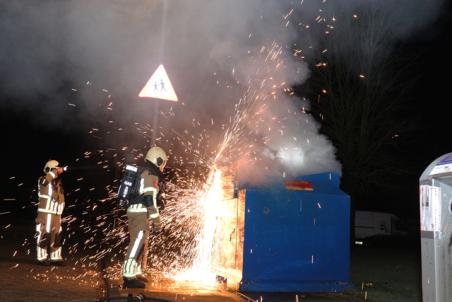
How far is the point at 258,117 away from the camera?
28.3 ft

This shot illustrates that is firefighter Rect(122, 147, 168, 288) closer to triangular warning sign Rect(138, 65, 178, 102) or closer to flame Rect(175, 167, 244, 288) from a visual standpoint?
triangular warning sign Rect(138, 65, 178, 102)

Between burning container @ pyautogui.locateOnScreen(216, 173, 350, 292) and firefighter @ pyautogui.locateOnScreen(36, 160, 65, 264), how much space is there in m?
3.45

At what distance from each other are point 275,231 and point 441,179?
286 cm

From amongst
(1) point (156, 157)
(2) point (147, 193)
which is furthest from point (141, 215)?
(1) point (156, 157)

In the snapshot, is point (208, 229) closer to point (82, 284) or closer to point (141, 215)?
point (141, 215)

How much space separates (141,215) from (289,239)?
216 centimetres

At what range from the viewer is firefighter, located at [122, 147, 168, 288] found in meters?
6.26

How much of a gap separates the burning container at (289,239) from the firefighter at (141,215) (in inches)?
50.7

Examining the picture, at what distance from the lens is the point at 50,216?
8719 millimetres

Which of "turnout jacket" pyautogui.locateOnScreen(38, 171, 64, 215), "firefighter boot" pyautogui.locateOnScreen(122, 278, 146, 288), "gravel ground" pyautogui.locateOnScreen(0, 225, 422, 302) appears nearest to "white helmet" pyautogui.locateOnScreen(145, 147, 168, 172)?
"firefighter boot" pyautogui.locateOnScreen(122, 278, 146, 288)

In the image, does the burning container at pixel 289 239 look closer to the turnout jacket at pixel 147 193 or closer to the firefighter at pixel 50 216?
the turnout jacket at pixel 147 193

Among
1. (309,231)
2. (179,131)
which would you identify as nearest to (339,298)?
(309,231)

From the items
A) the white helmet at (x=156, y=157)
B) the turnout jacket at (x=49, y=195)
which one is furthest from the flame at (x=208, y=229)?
the turnout jacket at (x=49, y=195)

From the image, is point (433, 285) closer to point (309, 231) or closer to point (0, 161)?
point (309, 231)
